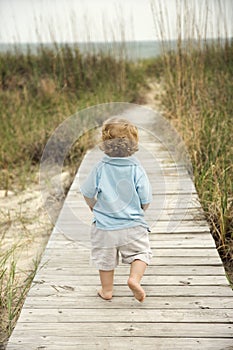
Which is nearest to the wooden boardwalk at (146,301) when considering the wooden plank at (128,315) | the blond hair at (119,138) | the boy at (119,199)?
the wooden plank at (128,315)

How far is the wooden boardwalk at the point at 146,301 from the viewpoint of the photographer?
1.68 m

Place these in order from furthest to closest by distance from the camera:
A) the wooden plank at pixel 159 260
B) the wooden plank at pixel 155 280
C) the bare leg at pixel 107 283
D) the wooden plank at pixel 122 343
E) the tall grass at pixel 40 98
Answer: the tall grass at pixel 40 98 → the wooden plank at pixel 159 260 → the wooden plank at pixel 155 280 → the bare leg at pixel 107 283 → the wooden plank at pixel 122 343

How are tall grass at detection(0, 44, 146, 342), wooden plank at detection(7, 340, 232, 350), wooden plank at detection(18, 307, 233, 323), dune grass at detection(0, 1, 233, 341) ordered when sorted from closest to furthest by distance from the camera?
wooden plank at detection(7, 340, 232, 350)
wooden plank at detection(18, 307, 233, 323)
dune grass at detection(0, 1, 233, 341)
tall grass at detection(0, 44, 146, 342)

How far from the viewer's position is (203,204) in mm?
3006

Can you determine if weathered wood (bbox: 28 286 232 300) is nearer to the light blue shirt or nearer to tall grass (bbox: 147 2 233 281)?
the light blue shirt

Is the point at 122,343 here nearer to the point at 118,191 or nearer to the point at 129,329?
the point at 129,329

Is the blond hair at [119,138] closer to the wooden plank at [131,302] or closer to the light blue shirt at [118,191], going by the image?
the light blue shirt at [118,191]

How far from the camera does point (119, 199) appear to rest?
186 centimetres

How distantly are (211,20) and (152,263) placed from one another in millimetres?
2867

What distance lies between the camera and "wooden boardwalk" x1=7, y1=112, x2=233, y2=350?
168 centimetres

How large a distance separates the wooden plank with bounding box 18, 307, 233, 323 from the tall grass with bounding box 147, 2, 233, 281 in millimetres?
761

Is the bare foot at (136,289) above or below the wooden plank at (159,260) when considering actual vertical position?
above

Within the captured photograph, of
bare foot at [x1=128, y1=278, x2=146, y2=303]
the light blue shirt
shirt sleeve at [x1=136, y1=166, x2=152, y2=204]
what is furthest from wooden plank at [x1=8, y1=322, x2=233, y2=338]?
shirt sleeve at [x1=136, y1=166, x2=152, y2=204]

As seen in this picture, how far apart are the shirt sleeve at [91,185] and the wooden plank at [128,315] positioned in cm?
46
